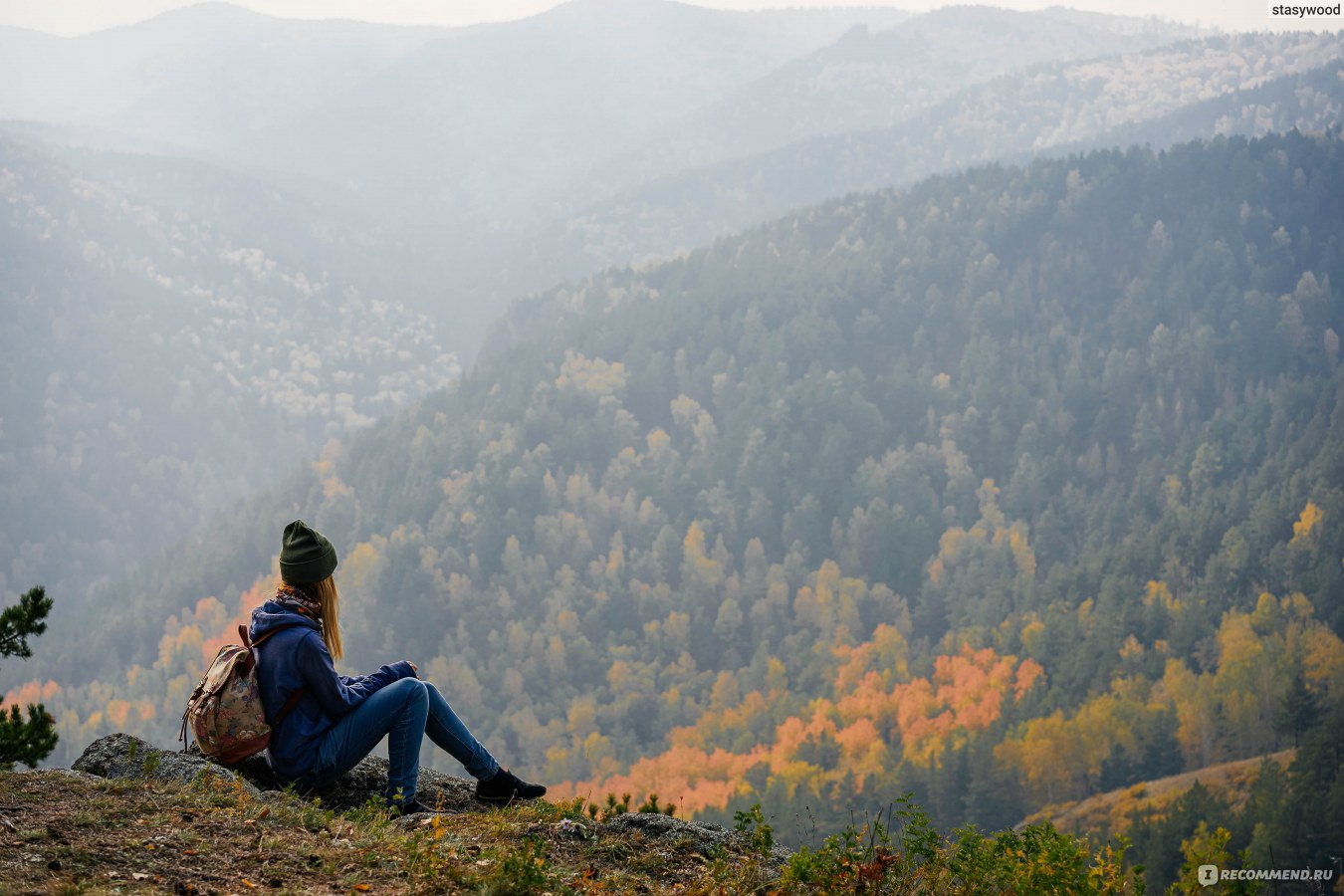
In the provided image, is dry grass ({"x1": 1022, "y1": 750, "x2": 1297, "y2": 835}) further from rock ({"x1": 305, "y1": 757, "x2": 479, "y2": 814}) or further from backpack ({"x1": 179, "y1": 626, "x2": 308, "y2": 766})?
backpack ({"x1": 179, "y1": 626, "x2": 308, "y2": 766})

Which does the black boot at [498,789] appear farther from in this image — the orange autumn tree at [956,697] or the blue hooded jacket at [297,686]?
the orange autumn tree at [956,697]

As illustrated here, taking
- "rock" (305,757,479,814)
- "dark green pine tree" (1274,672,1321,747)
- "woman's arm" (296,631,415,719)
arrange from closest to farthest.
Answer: "woman's arm" (296,631,415,719) → "rock" (305,757,479,814) → "dark green pine tree" (1274,672,1321,747)

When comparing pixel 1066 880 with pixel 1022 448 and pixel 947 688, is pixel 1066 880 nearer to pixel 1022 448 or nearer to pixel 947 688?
pixel 947 688

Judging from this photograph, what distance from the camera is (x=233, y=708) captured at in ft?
27.0

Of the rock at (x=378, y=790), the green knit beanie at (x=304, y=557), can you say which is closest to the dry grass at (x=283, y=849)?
the rock at (x=378, y=790)

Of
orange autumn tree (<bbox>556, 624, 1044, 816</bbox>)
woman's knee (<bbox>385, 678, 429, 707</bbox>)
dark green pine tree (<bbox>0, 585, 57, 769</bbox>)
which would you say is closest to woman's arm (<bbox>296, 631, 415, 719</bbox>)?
woman's knee (<bbox>385, 678, 429, 707</bbox>)

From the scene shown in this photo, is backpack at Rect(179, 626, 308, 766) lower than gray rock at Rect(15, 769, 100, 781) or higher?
higher

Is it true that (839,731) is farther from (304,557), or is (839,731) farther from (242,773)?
(304,557)

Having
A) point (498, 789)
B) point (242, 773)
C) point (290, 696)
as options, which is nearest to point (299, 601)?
point (290, 696)

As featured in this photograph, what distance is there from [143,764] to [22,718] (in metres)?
2.08

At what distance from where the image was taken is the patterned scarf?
8.34 m

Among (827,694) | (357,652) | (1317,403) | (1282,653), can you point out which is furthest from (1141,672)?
(357,652)

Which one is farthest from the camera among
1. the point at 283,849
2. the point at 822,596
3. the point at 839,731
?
the point at 822,596

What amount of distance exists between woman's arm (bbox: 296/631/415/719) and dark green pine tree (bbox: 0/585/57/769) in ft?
11.0
